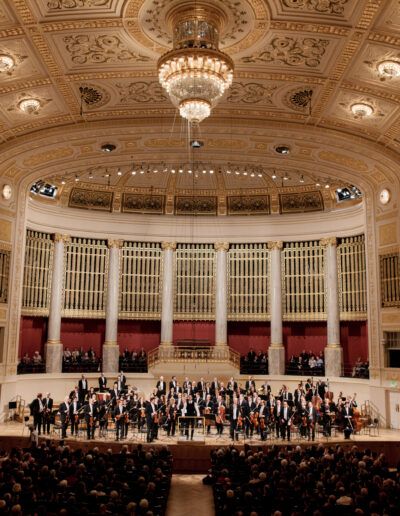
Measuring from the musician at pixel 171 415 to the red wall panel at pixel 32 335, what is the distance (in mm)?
8447

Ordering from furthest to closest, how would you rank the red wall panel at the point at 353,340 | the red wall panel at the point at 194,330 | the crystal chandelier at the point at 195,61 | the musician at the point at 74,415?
the red wall panel at the point at 194,330 < the red wall panel at the point at 353,340 < the musician at the point at 74,415 < the crystal chandelier at the point at 195,61

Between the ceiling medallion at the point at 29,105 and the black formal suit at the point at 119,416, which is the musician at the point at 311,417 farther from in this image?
the ceiling medallion at the point at 29,105

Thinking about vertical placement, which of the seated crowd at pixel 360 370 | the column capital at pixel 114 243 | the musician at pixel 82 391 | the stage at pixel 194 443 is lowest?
the stage at pixel 194 443

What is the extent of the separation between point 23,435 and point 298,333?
41.5 ft

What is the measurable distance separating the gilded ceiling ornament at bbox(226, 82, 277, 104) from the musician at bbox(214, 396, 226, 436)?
782 cm

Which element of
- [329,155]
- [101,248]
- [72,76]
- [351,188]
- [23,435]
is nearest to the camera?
[72,76]

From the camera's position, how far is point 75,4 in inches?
381

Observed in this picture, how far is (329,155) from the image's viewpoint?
53.7 feet

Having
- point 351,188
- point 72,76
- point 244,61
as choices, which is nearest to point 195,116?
point 244,61

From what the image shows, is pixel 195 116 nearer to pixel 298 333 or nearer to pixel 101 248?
pixel 101 248

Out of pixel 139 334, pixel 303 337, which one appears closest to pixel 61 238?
pixel 139 334

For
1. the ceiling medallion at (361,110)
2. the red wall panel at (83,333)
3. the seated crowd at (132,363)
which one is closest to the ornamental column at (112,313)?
the seated crowd at (132,363)

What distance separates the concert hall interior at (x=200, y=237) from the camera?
1016cm

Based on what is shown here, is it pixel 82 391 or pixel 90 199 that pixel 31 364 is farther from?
pixel 90 199
